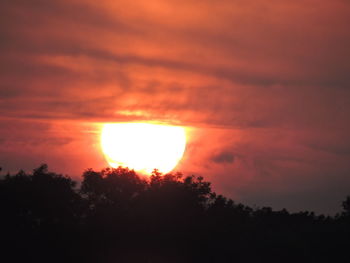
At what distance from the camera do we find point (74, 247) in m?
53.6

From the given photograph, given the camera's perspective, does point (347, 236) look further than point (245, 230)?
Yes

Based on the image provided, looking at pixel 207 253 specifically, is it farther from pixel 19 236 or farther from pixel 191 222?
pixel 19 236

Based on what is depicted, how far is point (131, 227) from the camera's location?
5538 cm

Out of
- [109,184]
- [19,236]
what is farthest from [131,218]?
[109,184]

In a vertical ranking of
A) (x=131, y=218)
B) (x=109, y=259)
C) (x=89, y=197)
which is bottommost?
(x=109, y=259)

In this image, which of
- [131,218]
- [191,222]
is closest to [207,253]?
[191,222]

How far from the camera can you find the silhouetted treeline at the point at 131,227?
53.8m

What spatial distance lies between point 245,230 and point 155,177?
10.2 metres

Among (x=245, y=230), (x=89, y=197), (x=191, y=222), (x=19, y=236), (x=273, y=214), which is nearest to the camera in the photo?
(x=19, y=236)

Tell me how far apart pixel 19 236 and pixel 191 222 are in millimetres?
14192

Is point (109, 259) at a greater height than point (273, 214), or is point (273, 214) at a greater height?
point (273, 214)

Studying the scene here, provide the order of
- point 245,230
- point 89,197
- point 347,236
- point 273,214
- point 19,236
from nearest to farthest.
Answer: point 19,236 < point 245,230 < point 89,197 < point 347,236 < point 273,214

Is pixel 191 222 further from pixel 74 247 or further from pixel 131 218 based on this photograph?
pixel 74 247

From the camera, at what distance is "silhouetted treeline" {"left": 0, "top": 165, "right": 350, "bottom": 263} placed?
53.8m
